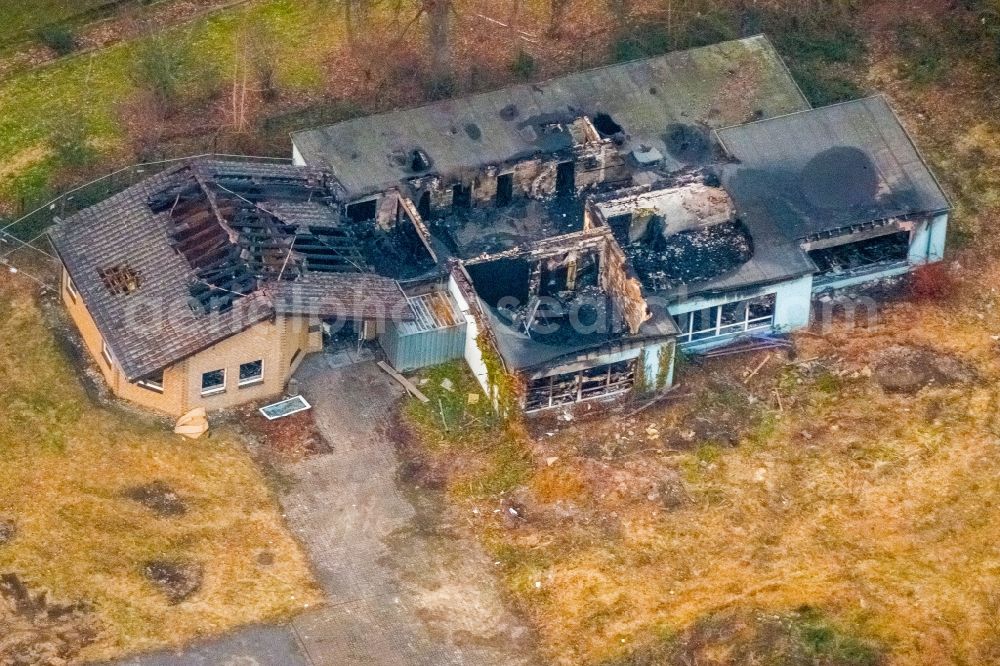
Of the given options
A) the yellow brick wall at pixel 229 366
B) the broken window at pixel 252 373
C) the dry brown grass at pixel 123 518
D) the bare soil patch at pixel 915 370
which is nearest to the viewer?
the dry brown grass at pixel 123 518

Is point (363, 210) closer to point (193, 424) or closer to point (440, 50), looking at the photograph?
point (193, 424)

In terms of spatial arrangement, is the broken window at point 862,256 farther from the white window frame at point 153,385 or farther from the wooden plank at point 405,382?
the white window frame at point 153,385

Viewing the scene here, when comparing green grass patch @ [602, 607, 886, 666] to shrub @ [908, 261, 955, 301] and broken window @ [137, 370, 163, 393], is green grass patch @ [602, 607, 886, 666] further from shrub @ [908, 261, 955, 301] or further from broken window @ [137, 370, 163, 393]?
broken window @ [137, 370, 163, 393]

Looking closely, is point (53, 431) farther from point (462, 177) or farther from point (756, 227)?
point (756, 227)

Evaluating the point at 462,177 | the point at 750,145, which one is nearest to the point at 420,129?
the point at 462,177

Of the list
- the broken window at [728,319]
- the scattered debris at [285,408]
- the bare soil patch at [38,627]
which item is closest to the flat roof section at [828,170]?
the broken window at [728,319]

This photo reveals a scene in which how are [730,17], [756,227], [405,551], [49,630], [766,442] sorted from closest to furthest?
[49,630] → [405,551] → [766,442] → [756,227] → [730,17]
